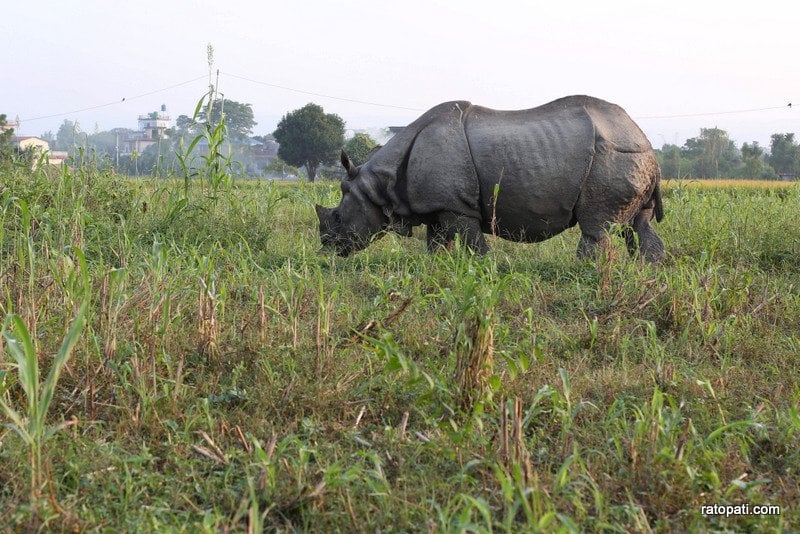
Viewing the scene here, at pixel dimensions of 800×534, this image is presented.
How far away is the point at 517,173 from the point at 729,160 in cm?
4243

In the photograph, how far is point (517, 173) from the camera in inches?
237

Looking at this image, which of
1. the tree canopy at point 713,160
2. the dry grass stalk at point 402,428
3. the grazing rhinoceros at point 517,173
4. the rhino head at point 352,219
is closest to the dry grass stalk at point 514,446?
the dry grass stalk at point 402,428

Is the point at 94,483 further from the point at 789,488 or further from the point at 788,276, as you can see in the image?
the point at 788,276

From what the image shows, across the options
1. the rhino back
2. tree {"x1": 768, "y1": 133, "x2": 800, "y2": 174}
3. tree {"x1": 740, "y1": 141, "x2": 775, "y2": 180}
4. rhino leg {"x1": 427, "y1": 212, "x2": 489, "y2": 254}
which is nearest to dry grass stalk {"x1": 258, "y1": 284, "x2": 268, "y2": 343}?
rhino leg {"x1": 427, "y1": 212, "x2": 489, "y2": 254}

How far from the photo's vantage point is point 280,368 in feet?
12.1

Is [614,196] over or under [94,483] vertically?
over

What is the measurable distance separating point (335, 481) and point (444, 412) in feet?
2.61

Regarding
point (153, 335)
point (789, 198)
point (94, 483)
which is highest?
point (789, 198)

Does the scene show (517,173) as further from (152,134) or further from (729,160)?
(729,160)

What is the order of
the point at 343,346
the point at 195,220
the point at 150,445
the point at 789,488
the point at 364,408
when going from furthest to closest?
the point at 195,220, the point at 343,346, the point at 364,408, the point at 150,445, the point at 789,488

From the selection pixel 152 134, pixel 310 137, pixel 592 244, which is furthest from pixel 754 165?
pixel 592 244

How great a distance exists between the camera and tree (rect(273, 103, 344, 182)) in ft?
129

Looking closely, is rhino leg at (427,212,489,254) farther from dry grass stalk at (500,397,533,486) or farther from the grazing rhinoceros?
dry grass stalk at (500,397,533,486)

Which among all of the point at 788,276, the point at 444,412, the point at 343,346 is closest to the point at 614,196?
the point at 788,276
